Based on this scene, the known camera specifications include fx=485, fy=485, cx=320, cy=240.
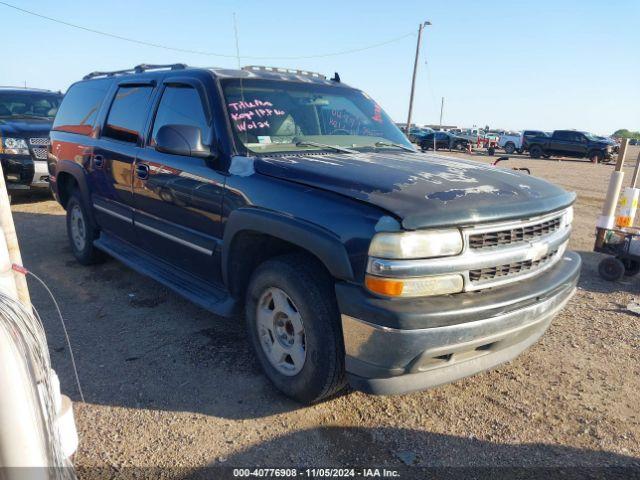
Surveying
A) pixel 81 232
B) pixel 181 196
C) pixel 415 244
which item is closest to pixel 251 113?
pixel 181 196

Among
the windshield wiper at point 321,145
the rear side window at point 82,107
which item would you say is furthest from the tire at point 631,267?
the rear side window at point 82,107

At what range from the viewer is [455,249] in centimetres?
236

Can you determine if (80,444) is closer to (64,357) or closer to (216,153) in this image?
(64,357)

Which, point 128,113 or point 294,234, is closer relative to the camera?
point 294,234

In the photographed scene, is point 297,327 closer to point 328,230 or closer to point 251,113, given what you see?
point 328,230

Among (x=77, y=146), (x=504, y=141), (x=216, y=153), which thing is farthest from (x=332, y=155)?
(x=504, y=141)

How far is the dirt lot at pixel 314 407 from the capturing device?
99.3 inches

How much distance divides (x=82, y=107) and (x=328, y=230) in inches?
164

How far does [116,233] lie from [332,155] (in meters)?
2.57

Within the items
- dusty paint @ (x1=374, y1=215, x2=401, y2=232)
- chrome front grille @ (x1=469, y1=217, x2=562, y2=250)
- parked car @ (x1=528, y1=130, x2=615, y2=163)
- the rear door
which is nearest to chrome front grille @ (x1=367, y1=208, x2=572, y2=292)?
chrome front grille @ (x1=469, y1=217, x2=562, y2=250)

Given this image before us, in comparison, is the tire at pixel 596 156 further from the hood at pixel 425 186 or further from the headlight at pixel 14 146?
the hood at pixel 425 186

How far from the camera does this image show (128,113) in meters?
4.39

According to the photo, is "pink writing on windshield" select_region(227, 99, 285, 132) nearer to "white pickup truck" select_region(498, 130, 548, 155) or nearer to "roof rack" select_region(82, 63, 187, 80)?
"roof rack" select_region(82, 63, 187, 80)

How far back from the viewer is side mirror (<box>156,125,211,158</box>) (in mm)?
3137
